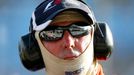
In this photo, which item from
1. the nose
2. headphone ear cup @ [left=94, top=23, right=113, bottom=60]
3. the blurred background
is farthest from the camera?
the blurred background

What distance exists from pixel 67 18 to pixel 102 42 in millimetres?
216

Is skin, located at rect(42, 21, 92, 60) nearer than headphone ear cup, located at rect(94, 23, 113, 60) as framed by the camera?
Yes

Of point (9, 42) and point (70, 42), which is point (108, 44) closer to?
point (70, 42)

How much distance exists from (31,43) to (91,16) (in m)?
0.24

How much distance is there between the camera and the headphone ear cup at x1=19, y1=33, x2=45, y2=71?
5.88 feet

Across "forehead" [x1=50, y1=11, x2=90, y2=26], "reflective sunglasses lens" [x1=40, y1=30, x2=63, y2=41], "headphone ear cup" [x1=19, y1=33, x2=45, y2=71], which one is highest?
"forehead" [x1=50, y1=11, x2=90, y2=26]

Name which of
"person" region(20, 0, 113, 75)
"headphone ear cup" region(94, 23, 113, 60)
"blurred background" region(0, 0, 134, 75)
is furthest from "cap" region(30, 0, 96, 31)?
"blurred background" region(0, 0, 134, 75)

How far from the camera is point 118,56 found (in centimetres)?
387

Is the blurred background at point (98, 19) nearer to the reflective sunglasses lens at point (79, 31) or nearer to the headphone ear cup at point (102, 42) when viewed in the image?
the headphone ear cup at point (102, 42)

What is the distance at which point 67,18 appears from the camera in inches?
64.3

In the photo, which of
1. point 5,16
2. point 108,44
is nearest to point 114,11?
point 5,16

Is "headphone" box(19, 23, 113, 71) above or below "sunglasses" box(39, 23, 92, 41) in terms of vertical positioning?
below

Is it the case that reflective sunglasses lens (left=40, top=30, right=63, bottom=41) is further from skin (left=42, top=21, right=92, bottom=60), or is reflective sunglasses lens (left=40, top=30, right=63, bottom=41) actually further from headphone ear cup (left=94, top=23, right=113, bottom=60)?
headphone ear cup (left=94, top=23, right=113, bottom=60)

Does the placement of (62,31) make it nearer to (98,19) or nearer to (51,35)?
(51,35)
